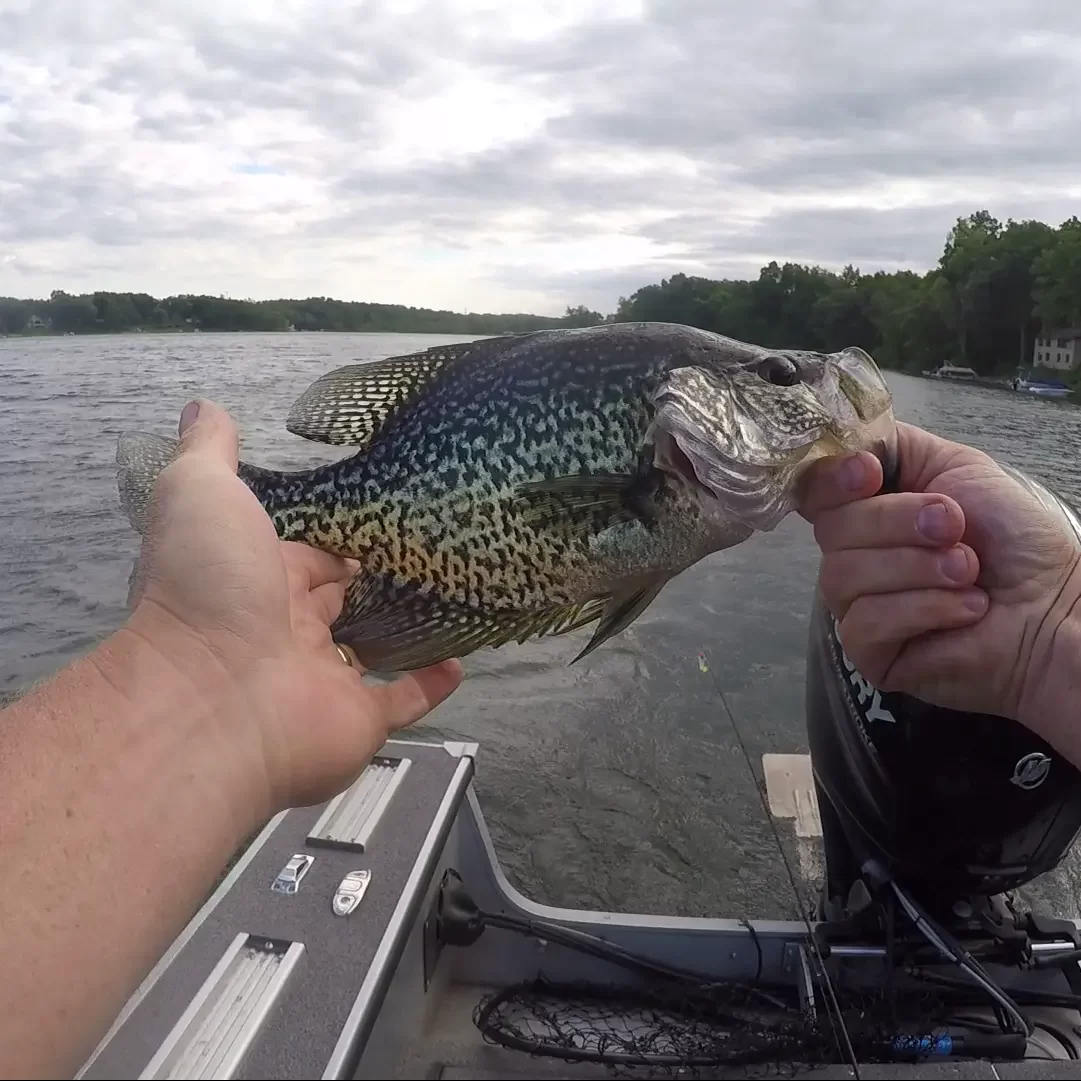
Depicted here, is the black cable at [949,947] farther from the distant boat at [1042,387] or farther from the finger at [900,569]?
the distant boat at [1042,387]

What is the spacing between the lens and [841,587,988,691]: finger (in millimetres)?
2395

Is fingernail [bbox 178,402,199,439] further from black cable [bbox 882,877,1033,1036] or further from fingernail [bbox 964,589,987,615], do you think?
black cable [bbox 882,877,1033,1036]

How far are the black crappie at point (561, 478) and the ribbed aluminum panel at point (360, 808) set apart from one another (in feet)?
→ 3.93

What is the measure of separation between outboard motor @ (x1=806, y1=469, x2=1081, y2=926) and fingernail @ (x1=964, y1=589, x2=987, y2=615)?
717 millimetres

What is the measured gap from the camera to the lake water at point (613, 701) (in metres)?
6.61

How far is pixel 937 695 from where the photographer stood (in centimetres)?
277

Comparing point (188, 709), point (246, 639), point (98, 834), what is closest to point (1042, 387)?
point (246, 639)

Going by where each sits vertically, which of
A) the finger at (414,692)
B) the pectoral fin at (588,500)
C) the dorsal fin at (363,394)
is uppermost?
the dorsal fin at (363,394)

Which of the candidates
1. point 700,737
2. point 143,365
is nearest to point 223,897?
point 700,737

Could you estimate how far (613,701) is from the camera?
8.86 metres

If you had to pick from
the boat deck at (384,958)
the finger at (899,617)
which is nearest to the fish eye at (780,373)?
the finger at (899,617)

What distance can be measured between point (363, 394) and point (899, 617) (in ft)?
5.39

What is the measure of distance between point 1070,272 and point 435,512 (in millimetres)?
48814

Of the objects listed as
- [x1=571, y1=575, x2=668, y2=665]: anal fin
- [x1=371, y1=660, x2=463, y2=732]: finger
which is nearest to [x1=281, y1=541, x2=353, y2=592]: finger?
[x1=371, y1=660, x2=463, y2=732]: finger
